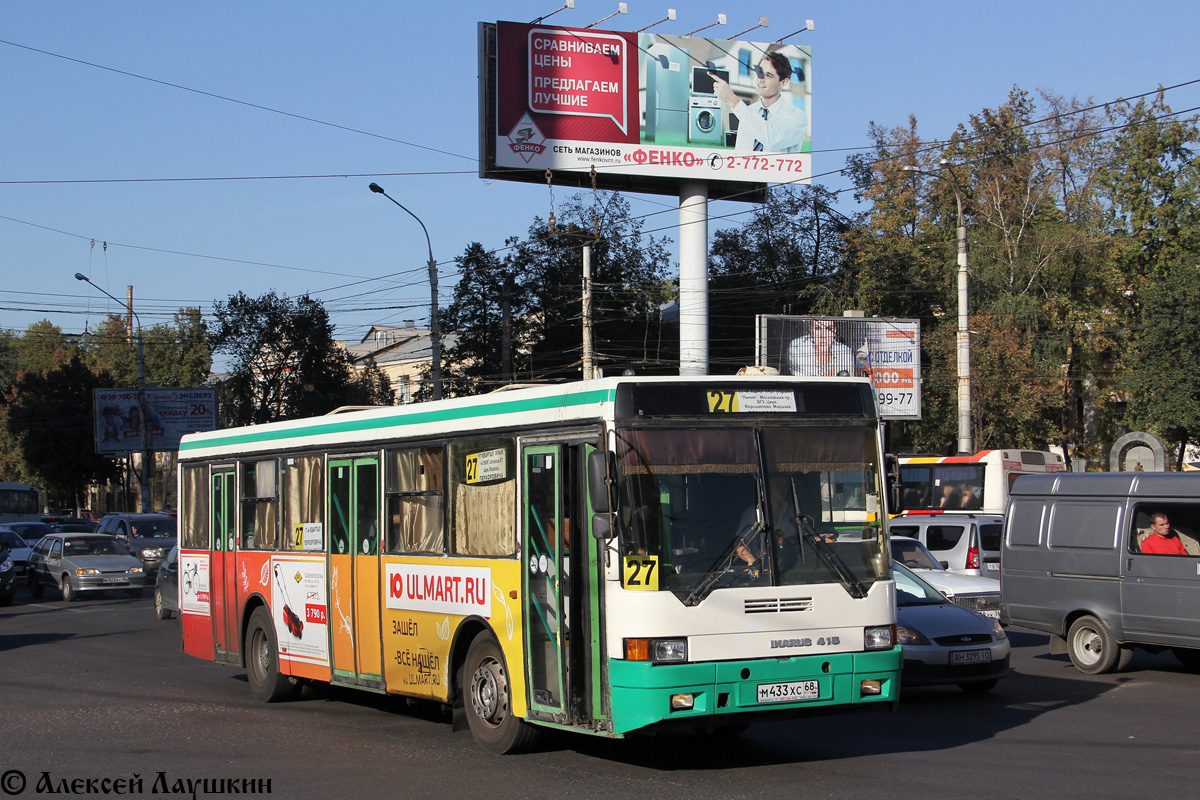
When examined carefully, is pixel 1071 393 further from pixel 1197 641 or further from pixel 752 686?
pixel 752 686

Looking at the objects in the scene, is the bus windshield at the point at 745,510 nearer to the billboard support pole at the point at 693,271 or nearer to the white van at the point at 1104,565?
the white van at the point at 1104,565

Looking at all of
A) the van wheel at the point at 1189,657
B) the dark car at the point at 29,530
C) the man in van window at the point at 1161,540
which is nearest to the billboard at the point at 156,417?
the dark car at the point at 29,530

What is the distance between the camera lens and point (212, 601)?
14148 mm

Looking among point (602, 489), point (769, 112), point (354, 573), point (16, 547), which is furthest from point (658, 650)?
point (769, 112)

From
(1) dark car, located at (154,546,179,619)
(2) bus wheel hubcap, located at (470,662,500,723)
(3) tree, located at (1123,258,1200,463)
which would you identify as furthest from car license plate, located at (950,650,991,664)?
(3) tree, located at (1123,258,1200,463)

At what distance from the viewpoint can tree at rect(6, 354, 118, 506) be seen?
238 feet

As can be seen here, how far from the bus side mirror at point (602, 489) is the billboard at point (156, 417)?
56.5 meters

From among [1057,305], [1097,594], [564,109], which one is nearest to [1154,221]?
[1057,305]

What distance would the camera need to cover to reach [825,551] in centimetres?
841

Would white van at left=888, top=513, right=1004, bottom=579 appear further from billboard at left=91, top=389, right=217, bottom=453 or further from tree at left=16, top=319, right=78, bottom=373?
tree at left=16, top=319, right=78, bottom=373

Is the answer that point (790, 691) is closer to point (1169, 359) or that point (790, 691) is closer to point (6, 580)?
point (6, 580)

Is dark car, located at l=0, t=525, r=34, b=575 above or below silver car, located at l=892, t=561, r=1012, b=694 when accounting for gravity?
below

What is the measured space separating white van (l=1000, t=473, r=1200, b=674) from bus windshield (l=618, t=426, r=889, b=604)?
5959mm

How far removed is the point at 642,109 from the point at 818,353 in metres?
9.41
